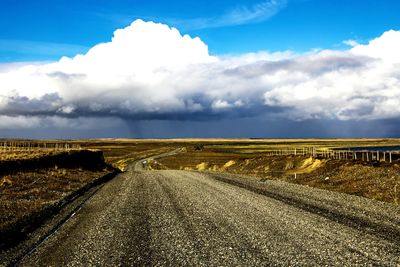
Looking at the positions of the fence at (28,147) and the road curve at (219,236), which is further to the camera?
the fence at (28,147)

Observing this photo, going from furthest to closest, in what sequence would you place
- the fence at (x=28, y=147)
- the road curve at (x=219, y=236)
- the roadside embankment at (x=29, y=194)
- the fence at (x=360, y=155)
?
the fence at (x=28, y=147), the fence at (x=360, y=155), the roadside embankment at (x=29, y=194), the road curve at (x=219, y=236)

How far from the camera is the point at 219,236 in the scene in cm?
1421

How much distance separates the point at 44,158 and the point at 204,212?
30015mm

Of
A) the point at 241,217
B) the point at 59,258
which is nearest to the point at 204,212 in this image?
the point at 241,217

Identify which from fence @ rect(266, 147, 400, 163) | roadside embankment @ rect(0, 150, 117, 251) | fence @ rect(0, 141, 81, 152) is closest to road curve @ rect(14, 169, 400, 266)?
roadside embankment @ rect(0, 150, 117, 251)

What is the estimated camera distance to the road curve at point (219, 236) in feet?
37.4

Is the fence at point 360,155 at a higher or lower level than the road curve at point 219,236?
higher

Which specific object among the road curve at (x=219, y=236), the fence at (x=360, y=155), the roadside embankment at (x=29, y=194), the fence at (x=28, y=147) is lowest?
the road curve at (x=219, y=236)

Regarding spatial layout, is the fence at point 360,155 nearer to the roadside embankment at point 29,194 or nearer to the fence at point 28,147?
the roadside embankment at point 29,194

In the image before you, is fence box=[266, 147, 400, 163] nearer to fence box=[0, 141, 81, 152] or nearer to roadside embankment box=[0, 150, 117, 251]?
roadside embankment box=[0, 150, 117, 251]

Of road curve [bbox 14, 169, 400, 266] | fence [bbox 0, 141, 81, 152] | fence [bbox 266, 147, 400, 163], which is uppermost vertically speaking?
fence [bbox 0, 141, 81, 152]

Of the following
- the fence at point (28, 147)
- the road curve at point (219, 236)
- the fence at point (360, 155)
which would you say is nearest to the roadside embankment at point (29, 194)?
the road curve at point (219, 236)

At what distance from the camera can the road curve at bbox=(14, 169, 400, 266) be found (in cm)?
1139

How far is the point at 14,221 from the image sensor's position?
53.1 ft
